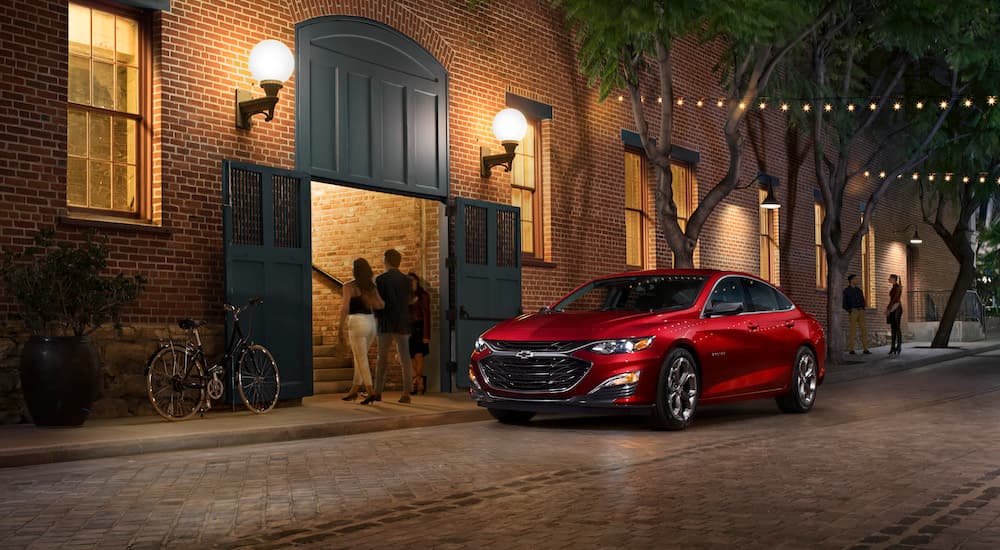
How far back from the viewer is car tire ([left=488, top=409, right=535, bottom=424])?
468 inches

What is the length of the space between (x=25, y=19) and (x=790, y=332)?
8892 millimetres

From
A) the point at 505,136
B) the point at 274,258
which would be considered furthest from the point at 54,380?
the point at 505,136

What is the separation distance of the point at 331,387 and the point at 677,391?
6.26 metres

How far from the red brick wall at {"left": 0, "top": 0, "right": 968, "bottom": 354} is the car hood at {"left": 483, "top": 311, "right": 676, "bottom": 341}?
3.61 meters

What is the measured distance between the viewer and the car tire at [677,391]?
10805 millimetres

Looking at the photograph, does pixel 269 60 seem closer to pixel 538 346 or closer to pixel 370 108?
A: pixel 370 108

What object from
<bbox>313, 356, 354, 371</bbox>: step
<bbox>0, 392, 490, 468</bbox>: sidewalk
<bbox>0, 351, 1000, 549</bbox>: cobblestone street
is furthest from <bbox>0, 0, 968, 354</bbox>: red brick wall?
<bbox>0, 351, 1000, 549</bbox>: cobblestone street

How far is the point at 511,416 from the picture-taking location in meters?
11.9

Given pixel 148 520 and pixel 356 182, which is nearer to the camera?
pixel 148 520

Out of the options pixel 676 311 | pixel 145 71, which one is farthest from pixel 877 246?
pixel 145 71

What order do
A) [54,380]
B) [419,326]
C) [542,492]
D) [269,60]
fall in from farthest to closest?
1. [419,326]
2. [269,60]
3. [54,380]
4. [542,492]

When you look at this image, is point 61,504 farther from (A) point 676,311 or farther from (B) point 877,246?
(B) point 877,246

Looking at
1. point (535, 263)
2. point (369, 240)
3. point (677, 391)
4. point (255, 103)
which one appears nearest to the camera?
point (677, 391)

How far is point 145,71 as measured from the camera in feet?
39.6
